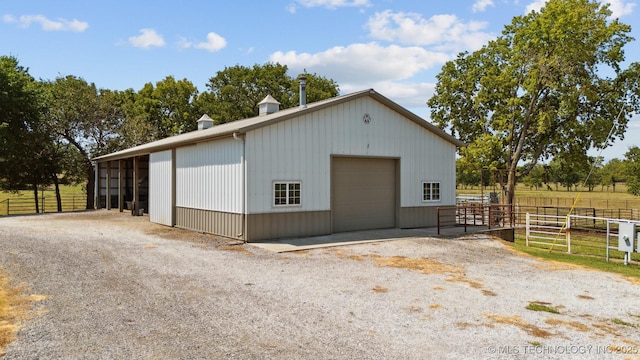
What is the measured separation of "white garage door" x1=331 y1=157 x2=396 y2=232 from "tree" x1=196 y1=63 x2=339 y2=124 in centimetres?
2830

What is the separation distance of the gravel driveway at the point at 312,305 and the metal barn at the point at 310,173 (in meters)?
2.13

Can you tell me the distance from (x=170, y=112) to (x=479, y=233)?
37.3 m

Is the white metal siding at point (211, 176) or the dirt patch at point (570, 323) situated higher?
the white metal siding at point (211, 176)

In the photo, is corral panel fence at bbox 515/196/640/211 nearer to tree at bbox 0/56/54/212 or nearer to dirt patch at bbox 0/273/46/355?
tree at bbox 0/56/54/212

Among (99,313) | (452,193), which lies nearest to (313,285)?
(99,313)

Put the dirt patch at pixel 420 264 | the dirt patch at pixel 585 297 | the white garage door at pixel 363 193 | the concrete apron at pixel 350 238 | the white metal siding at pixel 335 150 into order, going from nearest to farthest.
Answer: the dirt patch at pixel 585 297 < the dirt patch at pixel 420 264 < the concrete apron at pixel 350 238 < the white metal siding at pixel 335 150 < the white garage door at pixel 363 193

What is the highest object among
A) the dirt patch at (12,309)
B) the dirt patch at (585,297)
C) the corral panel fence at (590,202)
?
the dirt patch at (12,309)

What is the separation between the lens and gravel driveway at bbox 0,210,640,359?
192 inches

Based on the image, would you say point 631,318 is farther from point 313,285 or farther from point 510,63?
point 510,63

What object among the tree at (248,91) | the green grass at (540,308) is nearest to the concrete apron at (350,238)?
the green grass at (540,308)

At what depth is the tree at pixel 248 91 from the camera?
141ft

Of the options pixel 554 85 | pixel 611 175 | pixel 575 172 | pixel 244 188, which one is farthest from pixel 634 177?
pixel 244 188

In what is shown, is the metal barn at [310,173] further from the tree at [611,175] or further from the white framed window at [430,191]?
the tree at [611,175]

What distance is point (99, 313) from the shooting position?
601 cm
